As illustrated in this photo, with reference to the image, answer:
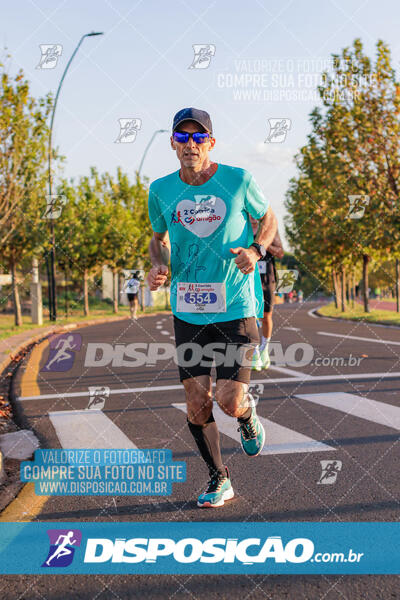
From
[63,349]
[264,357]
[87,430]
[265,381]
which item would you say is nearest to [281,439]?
[87,430]

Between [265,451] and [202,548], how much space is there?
73.7 inches

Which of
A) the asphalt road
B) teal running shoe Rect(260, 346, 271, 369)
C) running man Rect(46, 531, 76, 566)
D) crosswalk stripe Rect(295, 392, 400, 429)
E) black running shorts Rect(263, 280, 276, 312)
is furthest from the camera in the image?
teal running shoe Rect(260, 346, 271, 369)

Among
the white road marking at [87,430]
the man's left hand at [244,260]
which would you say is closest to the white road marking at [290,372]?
the white road marking at [87,430]

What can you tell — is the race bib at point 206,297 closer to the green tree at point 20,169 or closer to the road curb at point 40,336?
the road curb at point 40,336

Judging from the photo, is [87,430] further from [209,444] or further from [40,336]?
[40,336]

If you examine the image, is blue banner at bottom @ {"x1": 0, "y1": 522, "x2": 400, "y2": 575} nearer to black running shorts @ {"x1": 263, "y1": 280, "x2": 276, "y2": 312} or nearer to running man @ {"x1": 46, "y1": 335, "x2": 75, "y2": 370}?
black running shorts @ {"x1": 263, "y1": 280, "x2": 276, "y2": 312}

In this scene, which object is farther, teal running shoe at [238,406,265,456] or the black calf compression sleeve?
teal running shoe at [238,406,265,456]

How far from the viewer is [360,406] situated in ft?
21.9

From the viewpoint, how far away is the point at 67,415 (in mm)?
6723

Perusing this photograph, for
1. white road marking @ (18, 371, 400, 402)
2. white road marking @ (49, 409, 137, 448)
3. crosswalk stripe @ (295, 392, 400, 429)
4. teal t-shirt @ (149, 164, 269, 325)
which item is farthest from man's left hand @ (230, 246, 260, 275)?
white road marking @ (18, 371, 400, 402)

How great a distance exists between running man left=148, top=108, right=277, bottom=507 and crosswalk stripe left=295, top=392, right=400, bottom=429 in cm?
241

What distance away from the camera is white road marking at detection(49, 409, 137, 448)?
5.39 metres

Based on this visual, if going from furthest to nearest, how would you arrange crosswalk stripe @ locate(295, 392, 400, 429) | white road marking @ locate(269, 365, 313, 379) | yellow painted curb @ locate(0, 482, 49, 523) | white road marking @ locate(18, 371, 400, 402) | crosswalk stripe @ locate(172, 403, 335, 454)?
1. white road marking @ locate(269, 365, 313, 379)
2. white road marking @ locate(18, 371, 400, 402)
3. crosswalk stripe @ locate(295, 392, 400, 429)
4. crosswalk stripe @ locate(172, 403, 335, 454)
5. yellow painted curb @ locate(0, 482, 49, 523)

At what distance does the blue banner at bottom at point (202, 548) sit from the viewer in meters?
3.03
